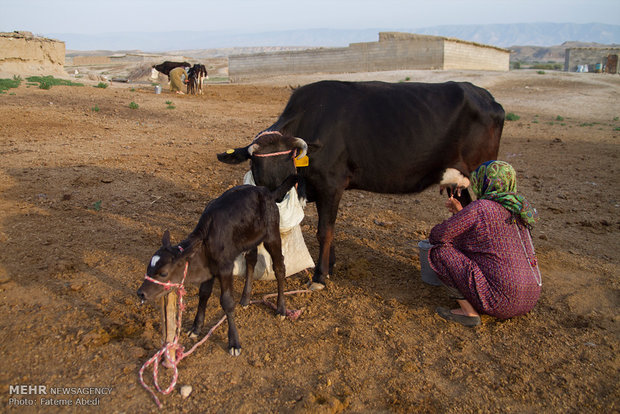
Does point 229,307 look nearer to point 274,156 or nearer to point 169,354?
point 169,354

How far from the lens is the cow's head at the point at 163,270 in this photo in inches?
112

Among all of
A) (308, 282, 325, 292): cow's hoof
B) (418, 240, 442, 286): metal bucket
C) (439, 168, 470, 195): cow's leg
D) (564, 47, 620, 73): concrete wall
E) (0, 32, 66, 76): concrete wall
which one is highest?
(564, 47, 620, 73): concrete wall

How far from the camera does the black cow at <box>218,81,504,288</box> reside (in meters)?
4.52

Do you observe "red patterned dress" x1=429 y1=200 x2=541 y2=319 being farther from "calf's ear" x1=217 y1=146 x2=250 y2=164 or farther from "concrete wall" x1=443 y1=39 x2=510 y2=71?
"concrete wall" x1=443 y1=39 x2=510 y2=71

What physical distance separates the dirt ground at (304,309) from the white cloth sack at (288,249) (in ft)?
0.60

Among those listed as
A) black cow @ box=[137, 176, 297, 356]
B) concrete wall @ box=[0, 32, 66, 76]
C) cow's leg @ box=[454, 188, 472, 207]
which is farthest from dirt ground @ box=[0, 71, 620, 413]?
concrete wall @ box=[0, 32, 66, 76]

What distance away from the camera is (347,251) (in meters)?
5.18

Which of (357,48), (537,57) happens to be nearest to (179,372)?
(357,48)

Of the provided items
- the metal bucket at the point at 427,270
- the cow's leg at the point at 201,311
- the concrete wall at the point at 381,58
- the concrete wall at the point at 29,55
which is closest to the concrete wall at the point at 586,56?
the concrete wall at the point at 381,58

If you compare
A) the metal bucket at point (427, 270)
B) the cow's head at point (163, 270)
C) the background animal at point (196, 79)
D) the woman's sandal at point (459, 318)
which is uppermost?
the background animal at point (196, 79)

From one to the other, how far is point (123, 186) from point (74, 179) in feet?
2.27

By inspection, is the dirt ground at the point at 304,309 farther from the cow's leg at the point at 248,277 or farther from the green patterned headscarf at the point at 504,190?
the green patterned headscarf at the point at 504,190

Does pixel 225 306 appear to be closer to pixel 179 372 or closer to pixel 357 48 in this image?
pixel 179 372

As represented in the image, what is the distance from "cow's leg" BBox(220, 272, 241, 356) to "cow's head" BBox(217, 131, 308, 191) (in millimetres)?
1171
